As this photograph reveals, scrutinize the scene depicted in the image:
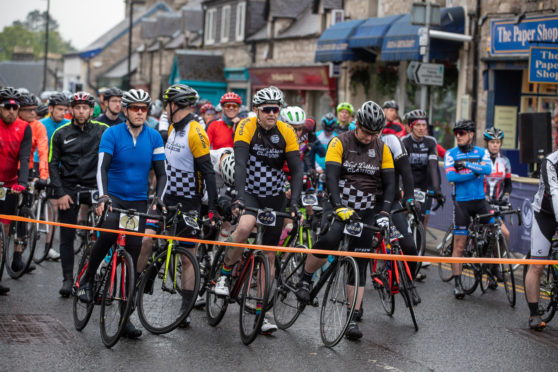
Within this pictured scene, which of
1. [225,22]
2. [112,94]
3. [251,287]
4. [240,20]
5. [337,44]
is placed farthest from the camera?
[225,22]

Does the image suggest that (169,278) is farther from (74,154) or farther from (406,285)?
(74,154)

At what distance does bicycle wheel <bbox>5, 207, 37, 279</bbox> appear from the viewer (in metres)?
9.83

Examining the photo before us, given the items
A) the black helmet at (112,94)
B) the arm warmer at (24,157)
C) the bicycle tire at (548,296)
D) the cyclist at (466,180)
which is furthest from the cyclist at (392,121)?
the arm warmer at (24,157)

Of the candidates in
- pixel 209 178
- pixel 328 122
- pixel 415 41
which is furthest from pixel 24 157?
pixel 415 41

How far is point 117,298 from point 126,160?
3.94 feet

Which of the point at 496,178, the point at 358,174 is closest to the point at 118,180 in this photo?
the point at 358,174

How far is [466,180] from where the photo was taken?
33.3ft

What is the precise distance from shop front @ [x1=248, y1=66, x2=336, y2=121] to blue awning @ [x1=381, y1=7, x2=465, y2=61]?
6.81m

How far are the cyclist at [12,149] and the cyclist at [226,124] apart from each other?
7.17ft

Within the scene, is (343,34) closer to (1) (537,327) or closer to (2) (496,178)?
(2) (496,178)

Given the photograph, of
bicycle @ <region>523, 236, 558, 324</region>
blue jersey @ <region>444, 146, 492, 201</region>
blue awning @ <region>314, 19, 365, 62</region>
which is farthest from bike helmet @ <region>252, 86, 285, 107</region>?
blue awning @ <region>314, 19, 365, 62</region>

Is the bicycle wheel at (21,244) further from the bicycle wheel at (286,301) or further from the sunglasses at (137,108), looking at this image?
the bicycle wheel at (286,301)

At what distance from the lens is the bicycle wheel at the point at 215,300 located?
25.4ft

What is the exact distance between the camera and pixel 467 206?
33.5 feet
